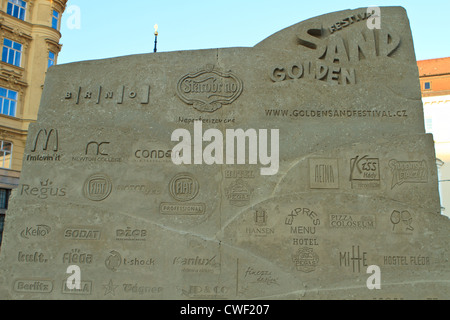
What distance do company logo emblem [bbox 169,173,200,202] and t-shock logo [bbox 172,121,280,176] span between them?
0.73ft

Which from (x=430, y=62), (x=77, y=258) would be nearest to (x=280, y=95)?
(x=77, y=258)

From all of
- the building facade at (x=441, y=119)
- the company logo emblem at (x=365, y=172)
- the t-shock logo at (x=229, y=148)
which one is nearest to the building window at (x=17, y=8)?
the t-shock logo at (x=229, y=148)

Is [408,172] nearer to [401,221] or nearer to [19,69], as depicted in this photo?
[401,221]

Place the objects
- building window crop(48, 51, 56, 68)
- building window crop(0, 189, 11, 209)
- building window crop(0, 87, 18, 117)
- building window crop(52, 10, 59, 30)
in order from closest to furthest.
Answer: building window crop(0, 189, 11, 209) < building window crop(0, 87, 18, 117) < building window crop(48, 51, 56, 68) < building window crop(52, 10, 59, 30)

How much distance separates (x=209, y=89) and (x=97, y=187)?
2.19m

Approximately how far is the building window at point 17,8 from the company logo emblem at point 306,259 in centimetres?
2266

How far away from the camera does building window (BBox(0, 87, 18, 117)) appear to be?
20.2 meters

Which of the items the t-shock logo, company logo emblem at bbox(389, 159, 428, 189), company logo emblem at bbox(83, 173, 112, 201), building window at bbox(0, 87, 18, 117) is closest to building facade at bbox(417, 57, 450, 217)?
company logo emblem at bbox(389, 159, 428, 189)

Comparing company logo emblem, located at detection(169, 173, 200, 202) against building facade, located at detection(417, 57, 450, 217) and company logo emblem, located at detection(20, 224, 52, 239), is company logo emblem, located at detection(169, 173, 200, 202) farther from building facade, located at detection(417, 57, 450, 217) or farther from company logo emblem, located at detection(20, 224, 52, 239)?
building facade, located at detection(417, 57, 450, 217)

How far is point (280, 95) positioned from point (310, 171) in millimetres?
1246

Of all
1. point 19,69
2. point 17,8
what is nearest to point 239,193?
point 19,69

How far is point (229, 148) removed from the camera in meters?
5.62

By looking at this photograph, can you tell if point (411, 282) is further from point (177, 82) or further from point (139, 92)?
point (139, 92)

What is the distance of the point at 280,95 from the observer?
19.2 ft
